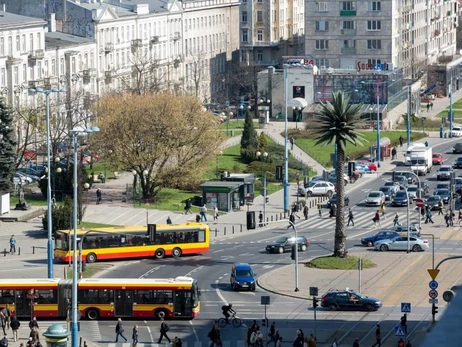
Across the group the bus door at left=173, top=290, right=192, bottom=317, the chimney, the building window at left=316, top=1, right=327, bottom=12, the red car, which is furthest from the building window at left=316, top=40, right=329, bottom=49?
the bus door at left=173, top=290, right=192, bottom=317

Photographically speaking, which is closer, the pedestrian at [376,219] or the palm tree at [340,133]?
the palm tree at [340,133]

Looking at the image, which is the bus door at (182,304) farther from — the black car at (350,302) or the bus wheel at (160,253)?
the bus wheel at (160,253)

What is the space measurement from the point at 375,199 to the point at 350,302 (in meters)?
43.3

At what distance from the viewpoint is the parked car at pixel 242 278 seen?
81.9 meters

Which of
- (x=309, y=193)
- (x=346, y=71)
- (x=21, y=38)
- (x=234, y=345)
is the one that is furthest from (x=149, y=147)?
(x=346, y=71)

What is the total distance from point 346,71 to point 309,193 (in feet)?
180

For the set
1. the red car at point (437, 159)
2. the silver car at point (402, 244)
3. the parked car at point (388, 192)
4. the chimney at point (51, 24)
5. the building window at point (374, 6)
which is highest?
the building window at point (374, 6)

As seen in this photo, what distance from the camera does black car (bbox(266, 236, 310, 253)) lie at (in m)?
95.8

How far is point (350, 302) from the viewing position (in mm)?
75812

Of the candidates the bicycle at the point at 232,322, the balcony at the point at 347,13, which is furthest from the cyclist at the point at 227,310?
the balcony at the point at 347,13

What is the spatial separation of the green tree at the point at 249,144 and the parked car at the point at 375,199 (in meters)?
19.3

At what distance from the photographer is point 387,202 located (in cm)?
12069

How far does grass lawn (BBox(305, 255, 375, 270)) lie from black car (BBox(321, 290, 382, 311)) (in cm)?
1198

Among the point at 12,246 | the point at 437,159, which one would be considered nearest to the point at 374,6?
the point at 437,159
